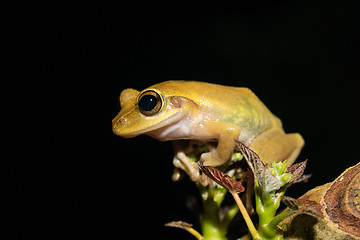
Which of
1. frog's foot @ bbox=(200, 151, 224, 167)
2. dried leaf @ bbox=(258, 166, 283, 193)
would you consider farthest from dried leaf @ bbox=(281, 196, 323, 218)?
frog's foot @ bbox=(200, 151, 224, 167)

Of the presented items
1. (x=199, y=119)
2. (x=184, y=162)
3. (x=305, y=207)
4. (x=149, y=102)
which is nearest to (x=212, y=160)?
(x=184, y=162)

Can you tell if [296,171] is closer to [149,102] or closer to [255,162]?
[255,162]

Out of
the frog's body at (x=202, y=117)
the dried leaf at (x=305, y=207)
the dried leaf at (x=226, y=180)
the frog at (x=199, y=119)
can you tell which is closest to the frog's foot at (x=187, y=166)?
the frog at (x=199, y=119)

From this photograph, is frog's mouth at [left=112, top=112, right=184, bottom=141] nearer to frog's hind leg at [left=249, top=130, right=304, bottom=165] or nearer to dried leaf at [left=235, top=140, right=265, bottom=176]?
frog's hind leg at [left=249, top=130, right=304, bottom=165]

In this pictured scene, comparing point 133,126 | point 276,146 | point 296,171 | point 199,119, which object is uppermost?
point 133,126

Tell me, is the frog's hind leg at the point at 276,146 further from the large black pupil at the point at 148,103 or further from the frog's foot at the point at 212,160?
the large black pupil at the point at 148,103

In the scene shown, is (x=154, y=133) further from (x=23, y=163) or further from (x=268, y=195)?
(x=23, y=163)
